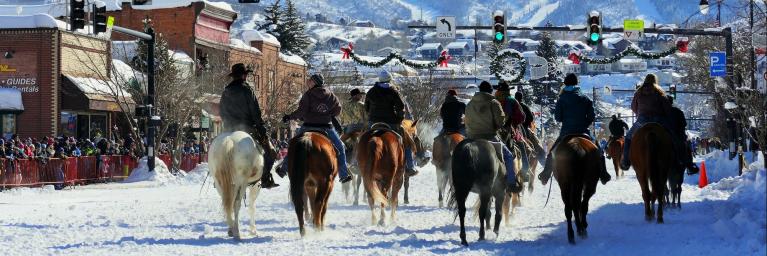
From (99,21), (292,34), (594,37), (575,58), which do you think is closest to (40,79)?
(99,21)

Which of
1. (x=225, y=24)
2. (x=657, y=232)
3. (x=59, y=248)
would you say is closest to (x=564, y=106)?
(x=657, y=232)

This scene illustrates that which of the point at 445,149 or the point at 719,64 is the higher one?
the point at 719,64

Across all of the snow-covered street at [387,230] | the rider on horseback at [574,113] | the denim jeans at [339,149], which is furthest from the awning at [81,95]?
the rider on horseback at [574,113]

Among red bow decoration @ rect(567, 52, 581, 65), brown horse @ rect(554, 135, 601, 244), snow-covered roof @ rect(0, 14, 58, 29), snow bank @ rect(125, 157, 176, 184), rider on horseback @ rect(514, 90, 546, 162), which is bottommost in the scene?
snow bank @ rect(125, 157, 176, 184)

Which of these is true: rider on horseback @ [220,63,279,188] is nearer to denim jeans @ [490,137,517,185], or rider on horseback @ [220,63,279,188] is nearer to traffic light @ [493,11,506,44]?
denim jeans @ [490,137,517,185]

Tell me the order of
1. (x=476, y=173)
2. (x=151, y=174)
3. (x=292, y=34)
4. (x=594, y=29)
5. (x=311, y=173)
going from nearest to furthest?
1. (x=476, y=173)
2. (x=311, y=173)
3. (x=594, y=29)
4. (x=151, y=174)
5. (x=292, y=34)

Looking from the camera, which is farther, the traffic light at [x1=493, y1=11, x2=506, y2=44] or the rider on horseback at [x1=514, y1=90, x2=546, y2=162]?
the traffic light at [x1=493, y1=11, x2=506, y2=44]

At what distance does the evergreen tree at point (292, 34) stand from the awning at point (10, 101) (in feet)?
139

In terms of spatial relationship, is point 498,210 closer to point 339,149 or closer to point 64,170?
point 339,149

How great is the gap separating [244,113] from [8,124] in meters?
32.0

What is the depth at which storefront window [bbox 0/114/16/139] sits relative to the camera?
143 feet

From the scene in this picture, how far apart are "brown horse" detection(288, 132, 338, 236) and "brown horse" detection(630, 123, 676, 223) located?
4431 mm

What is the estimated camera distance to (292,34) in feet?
285

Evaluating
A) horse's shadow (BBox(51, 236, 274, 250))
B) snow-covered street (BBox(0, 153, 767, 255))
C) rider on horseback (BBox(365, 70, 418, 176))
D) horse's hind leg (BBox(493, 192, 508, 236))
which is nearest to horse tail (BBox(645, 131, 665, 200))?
snow-covered street (BBox(0, 153, 767, 255))
